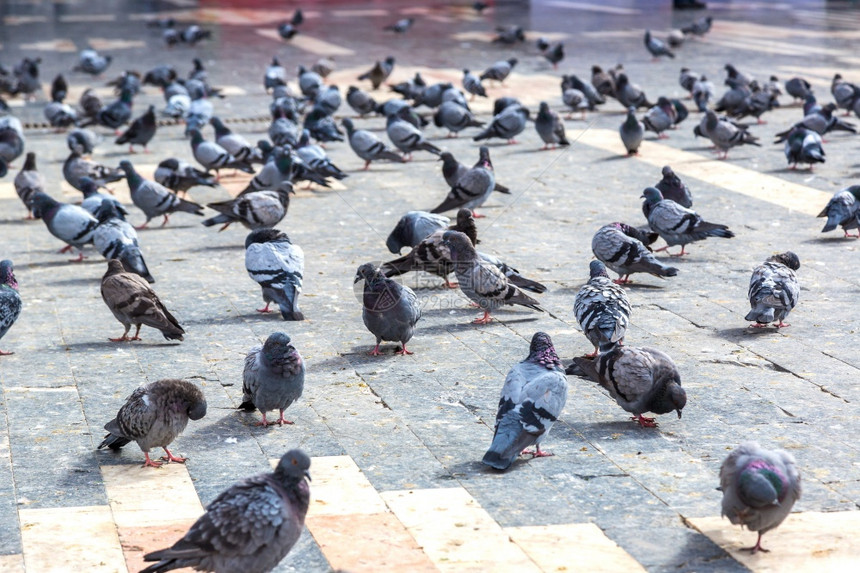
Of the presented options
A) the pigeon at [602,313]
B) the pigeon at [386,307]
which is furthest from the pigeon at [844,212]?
the pigeon at [386,307]

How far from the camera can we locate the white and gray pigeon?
11.0 m

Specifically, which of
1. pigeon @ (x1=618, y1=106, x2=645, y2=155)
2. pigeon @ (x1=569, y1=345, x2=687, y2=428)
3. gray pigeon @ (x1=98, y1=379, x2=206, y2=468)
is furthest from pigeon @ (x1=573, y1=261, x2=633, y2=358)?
pigeon @ (x1=618, y1=106, x2=645, y2=155)

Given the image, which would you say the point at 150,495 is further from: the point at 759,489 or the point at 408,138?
the point at 408,138

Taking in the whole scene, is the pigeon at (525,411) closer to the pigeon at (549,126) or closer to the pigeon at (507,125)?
the pigeon at (549,126)

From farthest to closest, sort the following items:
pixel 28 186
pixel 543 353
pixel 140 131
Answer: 1. pixel 140 131
2. pixel 28 186
3. pixel 543 353

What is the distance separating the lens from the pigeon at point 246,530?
4898 millimetres

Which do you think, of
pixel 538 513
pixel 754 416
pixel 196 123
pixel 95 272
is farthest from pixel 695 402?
pixel 196 123

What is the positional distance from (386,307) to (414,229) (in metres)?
2.35

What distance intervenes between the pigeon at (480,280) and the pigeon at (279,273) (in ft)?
3.90

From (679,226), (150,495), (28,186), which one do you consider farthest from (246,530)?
(28,186)

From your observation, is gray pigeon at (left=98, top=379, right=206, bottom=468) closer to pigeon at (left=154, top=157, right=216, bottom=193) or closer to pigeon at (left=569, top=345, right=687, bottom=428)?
pigeon at (left=569, top=345, right=687, bottom=428)

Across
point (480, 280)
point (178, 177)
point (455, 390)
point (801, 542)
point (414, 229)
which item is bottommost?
point (178, 177)

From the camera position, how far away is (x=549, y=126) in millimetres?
→ 16844

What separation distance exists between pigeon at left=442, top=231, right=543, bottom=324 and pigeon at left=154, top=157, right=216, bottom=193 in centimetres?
543
